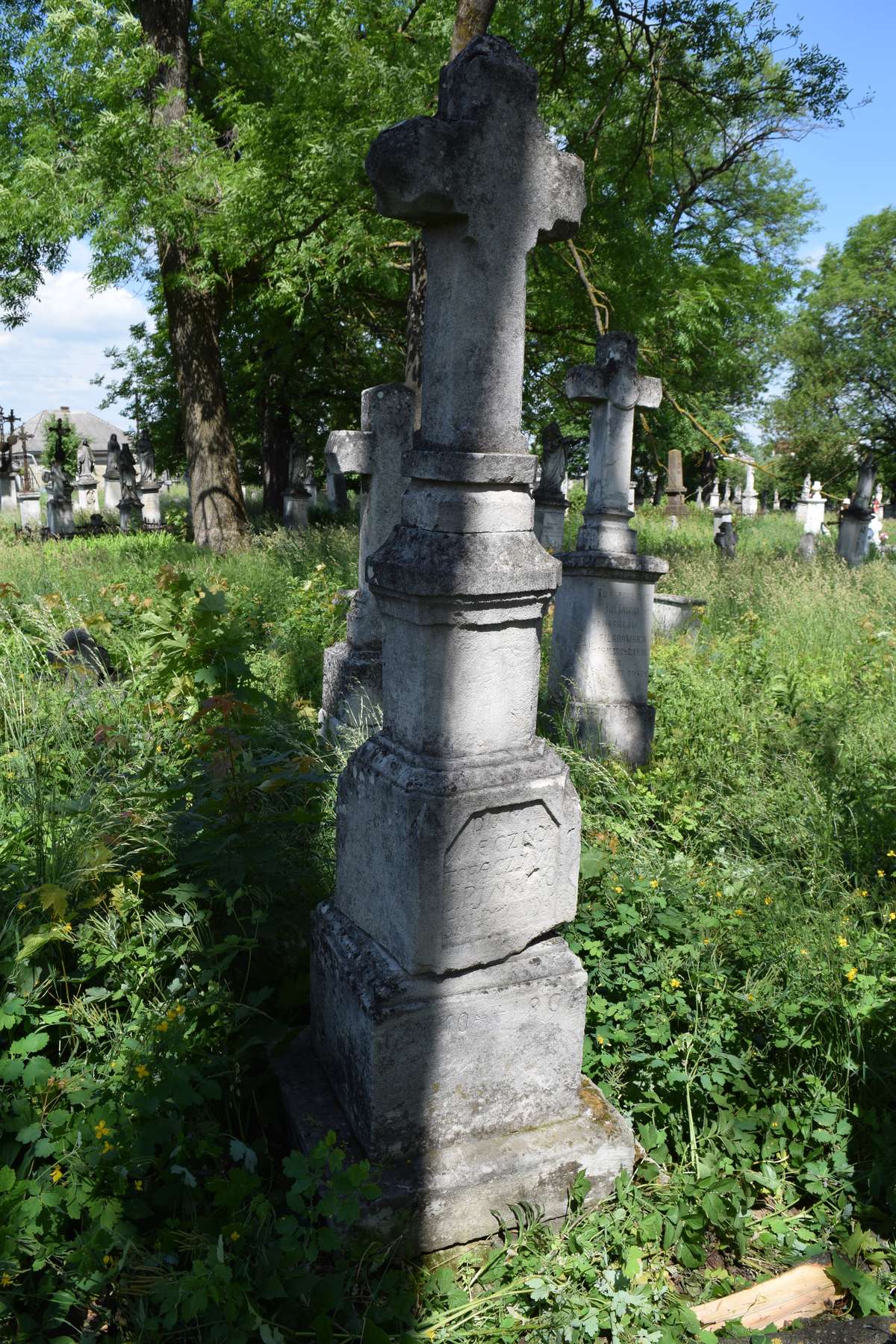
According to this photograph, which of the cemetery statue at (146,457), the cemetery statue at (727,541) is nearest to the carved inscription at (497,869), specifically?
the cemetery statue at (727,541)

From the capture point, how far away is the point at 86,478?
83.1 feet

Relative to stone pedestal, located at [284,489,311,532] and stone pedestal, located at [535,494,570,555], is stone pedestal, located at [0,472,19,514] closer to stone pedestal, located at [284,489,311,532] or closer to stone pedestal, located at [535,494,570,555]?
stone pedestal, located at [284,489,311,532]

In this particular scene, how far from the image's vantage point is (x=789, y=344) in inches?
1351

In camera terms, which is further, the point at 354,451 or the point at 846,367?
the point at 846,367

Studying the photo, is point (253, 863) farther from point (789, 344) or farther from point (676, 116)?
point (789, 344)

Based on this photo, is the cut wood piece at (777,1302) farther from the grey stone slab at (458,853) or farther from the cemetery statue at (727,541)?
the cemetery statue at (727,541)

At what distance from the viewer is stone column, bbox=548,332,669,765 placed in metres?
5.90

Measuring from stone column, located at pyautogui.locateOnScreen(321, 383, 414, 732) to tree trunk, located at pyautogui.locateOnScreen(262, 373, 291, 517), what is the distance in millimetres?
13570

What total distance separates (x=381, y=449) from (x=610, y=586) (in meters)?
1.79

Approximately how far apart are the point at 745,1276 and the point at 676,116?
11.8 meters

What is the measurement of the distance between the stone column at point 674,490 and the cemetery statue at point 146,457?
13.1 meters

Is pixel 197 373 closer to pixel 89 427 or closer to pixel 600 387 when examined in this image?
pixel 600 387

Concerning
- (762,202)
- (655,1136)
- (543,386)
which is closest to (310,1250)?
(655,1136)

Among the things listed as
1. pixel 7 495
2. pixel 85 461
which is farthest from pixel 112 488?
pixel 7 495
